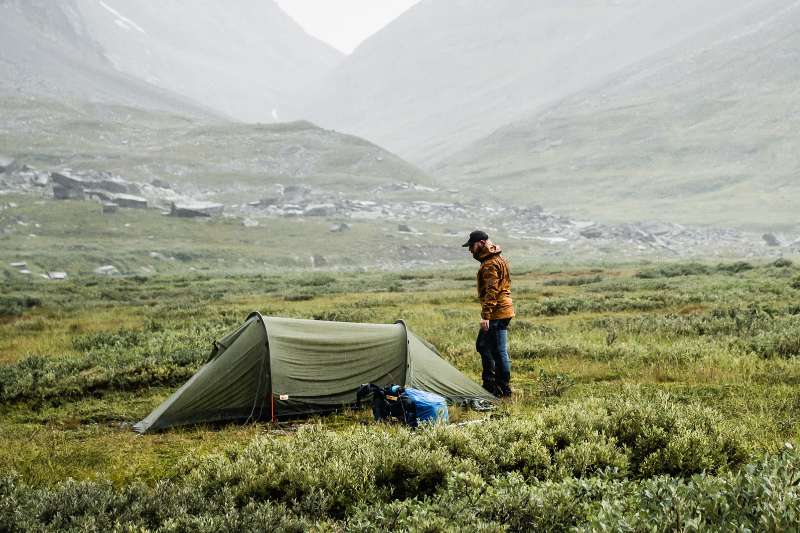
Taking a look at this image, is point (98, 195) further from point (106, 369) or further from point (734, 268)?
point (106, 369)

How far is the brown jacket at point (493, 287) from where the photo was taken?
1235cm

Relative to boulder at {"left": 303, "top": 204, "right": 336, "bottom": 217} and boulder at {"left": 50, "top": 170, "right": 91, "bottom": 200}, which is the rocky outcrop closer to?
boulder at {"left": 50, "top": 170, "right": 91, "bottom": 200}

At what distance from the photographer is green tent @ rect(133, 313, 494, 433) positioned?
1162 centimetres

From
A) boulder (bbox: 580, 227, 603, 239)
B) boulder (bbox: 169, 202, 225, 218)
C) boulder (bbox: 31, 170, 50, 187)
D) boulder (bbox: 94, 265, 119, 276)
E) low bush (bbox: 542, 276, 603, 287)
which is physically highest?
boulder (bbox: 31, 170, 50, 187)

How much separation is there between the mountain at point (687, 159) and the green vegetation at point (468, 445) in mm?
104466

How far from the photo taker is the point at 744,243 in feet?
293

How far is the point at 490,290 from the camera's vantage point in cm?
1238

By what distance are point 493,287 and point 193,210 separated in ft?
263

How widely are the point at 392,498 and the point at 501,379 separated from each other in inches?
220

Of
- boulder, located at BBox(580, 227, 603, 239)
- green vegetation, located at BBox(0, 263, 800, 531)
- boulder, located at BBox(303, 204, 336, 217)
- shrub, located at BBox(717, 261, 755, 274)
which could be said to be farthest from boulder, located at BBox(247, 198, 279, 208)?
green vegetation, located at BBox(0, 263, 800, 531)

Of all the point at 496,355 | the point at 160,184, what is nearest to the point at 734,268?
the point at 496,355

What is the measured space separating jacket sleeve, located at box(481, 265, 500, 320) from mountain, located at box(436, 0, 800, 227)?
354 ft

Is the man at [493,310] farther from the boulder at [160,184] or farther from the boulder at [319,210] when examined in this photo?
the boulder at [160,184]

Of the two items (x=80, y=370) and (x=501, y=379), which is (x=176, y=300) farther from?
(x=501, y=379)
